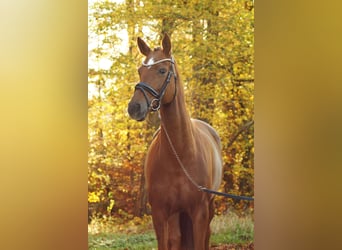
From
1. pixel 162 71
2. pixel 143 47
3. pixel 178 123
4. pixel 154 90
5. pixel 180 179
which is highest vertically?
pixel 143 47

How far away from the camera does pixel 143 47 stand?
3596 millimetres

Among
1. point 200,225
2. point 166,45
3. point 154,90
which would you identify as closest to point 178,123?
point 154,90

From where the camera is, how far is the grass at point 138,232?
3643mm

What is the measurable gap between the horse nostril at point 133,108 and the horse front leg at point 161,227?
0.58 metres

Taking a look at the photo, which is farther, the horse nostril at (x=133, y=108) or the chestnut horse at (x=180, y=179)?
the chestnut horse at (x=180, y=179)

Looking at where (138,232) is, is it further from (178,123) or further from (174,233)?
(178,123)

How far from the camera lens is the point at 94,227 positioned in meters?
3.64

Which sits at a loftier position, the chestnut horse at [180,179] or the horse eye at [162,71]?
the horse eye at [162,71]

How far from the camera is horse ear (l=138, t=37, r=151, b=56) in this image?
11.8 feet

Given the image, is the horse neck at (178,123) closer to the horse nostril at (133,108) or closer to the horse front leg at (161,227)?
the horse nostril at (133,108)

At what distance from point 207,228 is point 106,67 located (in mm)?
1098

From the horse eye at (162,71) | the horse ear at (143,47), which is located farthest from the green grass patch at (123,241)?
the horse ear at (143,47)

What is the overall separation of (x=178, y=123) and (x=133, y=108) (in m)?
0.28
